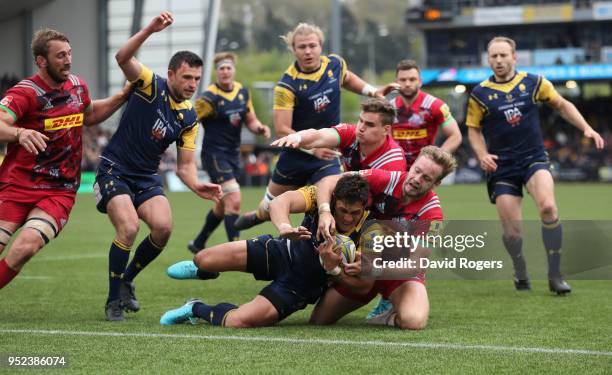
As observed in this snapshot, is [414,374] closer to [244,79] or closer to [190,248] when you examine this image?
[190,248]

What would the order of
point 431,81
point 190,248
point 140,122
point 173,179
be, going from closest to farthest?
1. point 140,122
2. point 190,248
3. point 173,179
4. point 431,81

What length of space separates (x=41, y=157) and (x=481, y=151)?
4.27m

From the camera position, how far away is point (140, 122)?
7.62 meters

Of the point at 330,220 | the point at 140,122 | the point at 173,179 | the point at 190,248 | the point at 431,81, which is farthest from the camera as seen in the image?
the point at 431,81

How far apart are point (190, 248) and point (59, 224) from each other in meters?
5.41

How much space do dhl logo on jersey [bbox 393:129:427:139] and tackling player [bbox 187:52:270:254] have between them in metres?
2.84

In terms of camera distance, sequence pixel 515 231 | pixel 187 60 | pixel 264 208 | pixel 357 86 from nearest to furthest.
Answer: pixel 187 60, pixel 264 208, pixel 515 231, pixel 357 86

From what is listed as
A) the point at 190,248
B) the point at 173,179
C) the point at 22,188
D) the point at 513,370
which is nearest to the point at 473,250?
the point at 513,370

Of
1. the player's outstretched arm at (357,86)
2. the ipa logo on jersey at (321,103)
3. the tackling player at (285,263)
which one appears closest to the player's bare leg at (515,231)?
the player's outstretched arm at (357,86)

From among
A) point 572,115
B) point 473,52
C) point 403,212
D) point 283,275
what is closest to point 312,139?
point 403,212

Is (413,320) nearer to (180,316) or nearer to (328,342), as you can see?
(328,342)

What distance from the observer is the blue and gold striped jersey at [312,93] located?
948cm

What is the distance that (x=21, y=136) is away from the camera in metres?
6.42

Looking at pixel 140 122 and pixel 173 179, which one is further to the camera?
pixel 173 179
